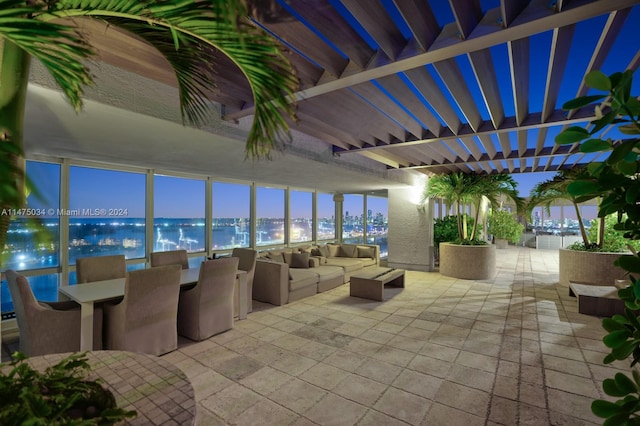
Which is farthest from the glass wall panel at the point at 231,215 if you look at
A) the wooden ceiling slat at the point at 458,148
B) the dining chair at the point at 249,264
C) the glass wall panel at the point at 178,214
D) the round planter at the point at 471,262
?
the round planter at the point at 471,262

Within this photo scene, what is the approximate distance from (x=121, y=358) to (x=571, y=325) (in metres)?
5.39

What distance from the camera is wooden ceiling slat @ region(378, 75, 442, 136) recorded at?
2.86m

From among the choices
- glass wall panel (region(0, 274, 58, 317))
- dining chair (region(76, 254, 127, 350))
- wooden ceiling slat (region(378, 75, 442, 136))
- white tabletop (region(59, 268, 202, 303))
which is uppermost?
wooden ceiling slat (region(378, 75, 442, 136))

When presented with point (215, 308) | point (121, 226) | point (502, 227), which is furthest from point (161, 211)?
point (502, 227)

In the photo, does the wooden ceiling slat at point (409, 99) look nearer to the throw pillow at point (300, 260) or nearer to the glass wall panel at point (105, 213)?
the throw pillow at point (300, 260)

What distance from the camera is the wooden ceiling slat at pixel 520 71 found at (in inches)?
92.4

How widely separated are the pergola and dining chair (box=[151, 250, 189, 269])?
263 centimetres

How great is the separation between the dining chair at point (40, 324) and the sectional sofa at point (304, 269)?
2.73 metres

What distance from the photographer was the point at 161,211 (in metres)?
6.02

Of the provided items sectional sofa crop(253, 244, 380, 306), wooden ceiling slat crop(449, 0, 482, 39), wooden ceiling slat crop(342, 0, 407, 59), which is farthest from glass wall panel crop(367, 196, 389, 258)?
wooden ceiling slat crop(449, 0, 482, 39)

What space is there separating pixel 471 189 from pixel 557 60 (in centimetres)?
555

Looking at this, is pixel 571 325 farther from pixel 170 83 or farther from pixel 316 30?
pixel 170 83

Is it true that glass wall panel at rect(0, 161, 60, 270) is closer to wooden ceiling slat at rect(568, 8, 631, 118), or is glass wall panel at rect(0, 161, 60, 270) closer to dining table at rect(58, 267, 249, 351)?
wooden ceiling slat at rect(568, 8, 631, 118)

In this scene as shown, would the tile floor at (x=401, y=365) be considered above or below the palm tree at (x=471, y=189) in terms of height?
below
